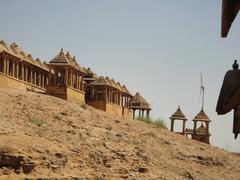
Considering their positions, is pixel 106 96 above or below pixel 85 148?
above

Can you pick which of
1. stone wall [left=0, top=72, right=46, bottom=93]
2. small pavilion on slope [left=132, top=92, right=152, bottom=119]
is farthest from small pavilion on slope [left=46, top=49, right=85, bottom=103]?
small pavilion on slope [left=132, top=92, right=152, bottom=119]

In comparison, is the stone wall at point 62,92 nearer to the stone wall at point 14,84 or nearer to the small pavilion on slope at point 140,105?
the stone wall at point 14,84

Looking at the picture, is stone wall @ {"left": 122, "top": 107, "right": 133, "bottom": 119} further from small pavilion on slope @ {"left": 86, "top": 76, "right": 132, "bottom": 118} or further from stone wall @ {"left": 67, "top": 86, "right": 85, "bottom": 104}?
stone wall @ {"left": 67, "top": 86, "right": 85, "bottom": 104}

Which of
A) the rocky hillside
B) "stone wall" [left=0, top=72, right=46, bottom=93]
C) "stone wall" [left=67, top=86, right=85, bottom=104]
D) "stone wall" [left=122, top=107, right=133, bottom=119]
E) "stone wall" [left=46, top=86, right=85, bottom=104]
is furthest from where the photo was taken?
"stone wall" [left=122, top=107, right=133, bottom=119]

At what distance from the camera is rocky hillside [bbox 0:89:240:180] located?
19266 millimetres

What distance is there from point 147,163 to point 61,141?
4468mm

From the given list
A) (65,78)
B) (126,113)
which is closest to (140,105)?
(126,113)

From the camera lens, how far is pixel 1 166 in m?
18.5

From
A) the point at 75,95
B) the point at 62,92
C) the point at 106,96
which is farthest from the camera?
the point at 106,96

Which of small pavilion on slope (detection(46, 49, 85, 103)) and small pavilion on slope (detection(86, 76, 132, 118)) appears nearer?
small pavilion on slope (detection(46, 49, 85, 103))

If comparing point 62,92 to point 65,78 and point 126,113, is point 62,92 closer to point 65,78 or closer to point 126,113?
point 65,78

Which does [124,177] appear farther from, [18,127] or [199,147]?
[199,147]

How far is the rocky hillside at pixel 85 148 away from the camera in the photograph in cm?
1927

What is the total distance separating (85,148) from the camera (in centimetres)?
2239
